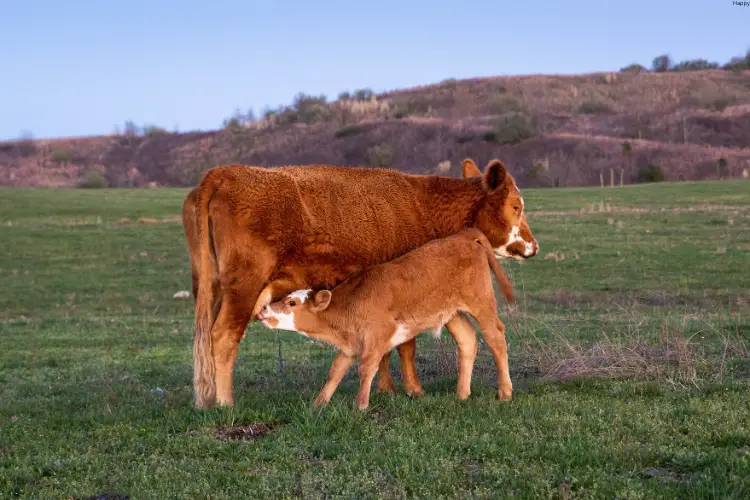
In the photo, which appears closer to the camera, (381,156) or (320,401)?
(320,401)

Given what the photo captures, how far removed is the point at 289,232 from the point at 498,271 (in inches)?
79.7

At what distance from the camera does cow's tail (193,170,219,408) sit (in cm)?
799

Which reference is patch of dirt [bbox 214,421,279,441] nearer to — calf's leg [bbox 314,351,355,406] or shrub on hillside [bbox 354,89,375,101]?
calf's leg [bbox 314,351,355,406]

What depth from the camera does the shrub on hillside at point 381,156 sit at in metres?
67.4

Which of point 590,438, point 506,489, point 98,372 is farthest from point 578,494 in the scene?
point 98,372

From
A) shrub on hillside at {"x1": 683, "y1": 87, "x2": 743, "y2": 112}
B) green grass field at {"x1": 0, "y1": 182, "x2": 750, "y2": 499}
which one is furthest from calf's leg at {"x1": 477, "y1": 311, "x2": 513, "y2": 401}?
shrub on hillside at {"x1": 683, "y1": 87, "x2": 743, "y2": 112}

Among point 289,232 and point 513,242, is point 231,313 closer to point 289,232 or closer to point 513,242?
point 289,232

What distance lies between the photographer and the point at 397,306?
7.92m

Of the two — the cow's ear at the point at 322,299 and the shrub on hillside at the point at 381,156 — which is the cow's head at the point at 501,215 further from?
the shrub on hillside at the point at 381,156

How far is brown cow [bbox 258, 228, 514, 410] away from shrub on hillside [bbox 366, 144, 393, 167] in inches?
2293

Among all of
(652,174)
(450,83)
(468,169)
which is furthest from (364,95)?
(468,169)

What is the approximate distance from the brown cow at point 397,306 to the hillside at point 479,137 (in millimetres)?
50782

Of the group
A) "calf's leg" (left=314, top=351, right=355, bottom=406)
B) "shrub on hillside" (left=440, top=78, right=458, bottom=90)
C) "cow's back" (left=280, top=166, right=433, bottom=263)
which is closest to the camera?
"calf's leg" (left=314, top=351, right=355, bottom=406)

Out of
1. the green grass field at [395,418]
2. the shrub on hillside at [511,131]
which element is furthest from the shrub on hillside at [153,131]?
the green grass field at [395,418]
